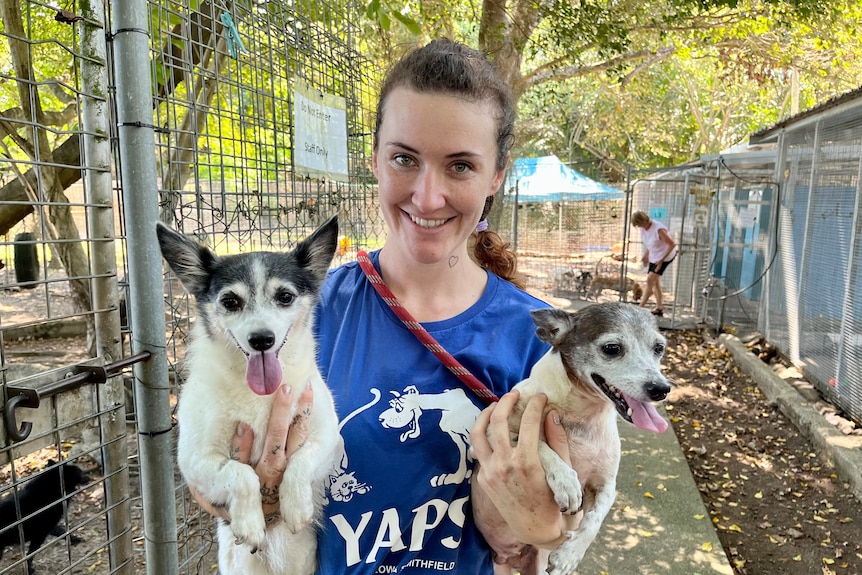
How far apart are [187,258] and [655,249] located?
33.2 ft

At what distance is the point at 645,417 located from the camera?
1.84 meters

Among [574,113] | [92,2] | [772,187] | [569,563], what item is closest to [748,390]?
[772,187]

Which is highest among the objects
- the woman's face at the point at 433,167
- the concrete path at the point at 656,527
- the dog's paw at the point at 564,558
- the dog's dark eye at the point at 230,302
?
the woman's face at the point at 433,167

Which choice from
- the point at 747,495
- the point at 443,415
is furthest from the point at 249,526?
the point at 747,495

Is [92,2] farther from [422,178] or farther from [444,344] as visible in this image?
[444,344]

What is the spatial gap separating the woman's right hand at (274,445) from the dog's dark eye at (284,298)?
0.32 meters

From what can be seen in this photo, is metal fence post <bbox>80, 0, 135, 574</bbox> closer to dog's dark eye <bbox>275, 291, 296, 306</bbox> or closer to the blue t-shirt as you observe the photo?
dog's dark eye <bbox>275, 291, 296, 306</bbox>

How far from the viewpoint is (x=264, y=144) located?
2.68 meters

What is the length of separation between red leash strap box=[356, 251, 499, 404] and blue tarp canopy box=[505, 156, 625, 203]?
12.4 metres

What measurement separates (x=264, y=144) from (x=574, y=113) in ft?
83.6

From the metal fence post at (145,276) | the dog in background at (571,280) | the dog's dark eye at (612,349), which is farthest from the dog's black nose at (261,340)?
the dog in background at (571,280)

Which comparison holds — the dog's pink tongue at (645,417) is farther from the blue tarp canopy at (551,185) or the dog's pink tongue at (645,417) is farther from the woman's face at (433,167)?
the blue tarp canopy at (551,185)

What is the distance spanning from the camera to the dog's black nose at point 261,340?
171 cm

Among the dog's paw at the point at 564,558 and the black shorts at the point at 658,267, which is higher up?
the black shorts at the point at 658,267
